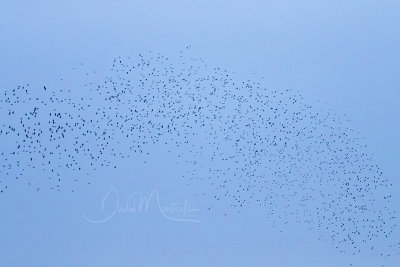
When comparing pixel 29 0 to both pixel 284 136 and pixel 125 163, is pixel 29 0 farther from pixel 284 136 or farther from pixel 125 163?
pixel 284 136

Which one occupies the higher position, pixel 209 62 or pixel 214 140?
pixel 209 62

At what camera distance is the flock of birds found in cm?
299

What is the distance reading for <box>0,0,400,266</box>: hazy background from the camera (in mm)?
2955

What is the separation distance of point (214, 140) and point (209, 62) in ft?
1.62

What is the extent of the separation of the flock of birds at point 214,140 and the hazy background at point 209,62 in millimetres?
89

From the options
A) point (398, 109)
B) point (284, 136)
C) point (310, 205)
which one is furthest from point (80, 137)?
point (398, 109)

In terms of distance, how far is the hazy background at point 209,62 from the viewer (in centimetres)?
296

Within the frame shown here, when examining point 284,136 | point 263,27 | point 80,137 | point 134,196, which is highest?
point 263,27

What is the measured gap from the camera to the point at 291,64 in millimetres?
3098

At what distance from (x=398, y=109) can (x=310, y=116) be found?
0.58 meters

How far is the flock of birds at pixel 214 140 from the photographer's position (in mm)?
2992

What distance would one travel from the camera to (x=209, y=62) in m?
3.07

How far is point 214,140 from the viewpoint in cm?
305

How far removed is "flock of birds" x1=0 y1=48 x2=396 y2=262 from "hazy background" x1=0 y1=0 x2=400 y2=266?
89mm
